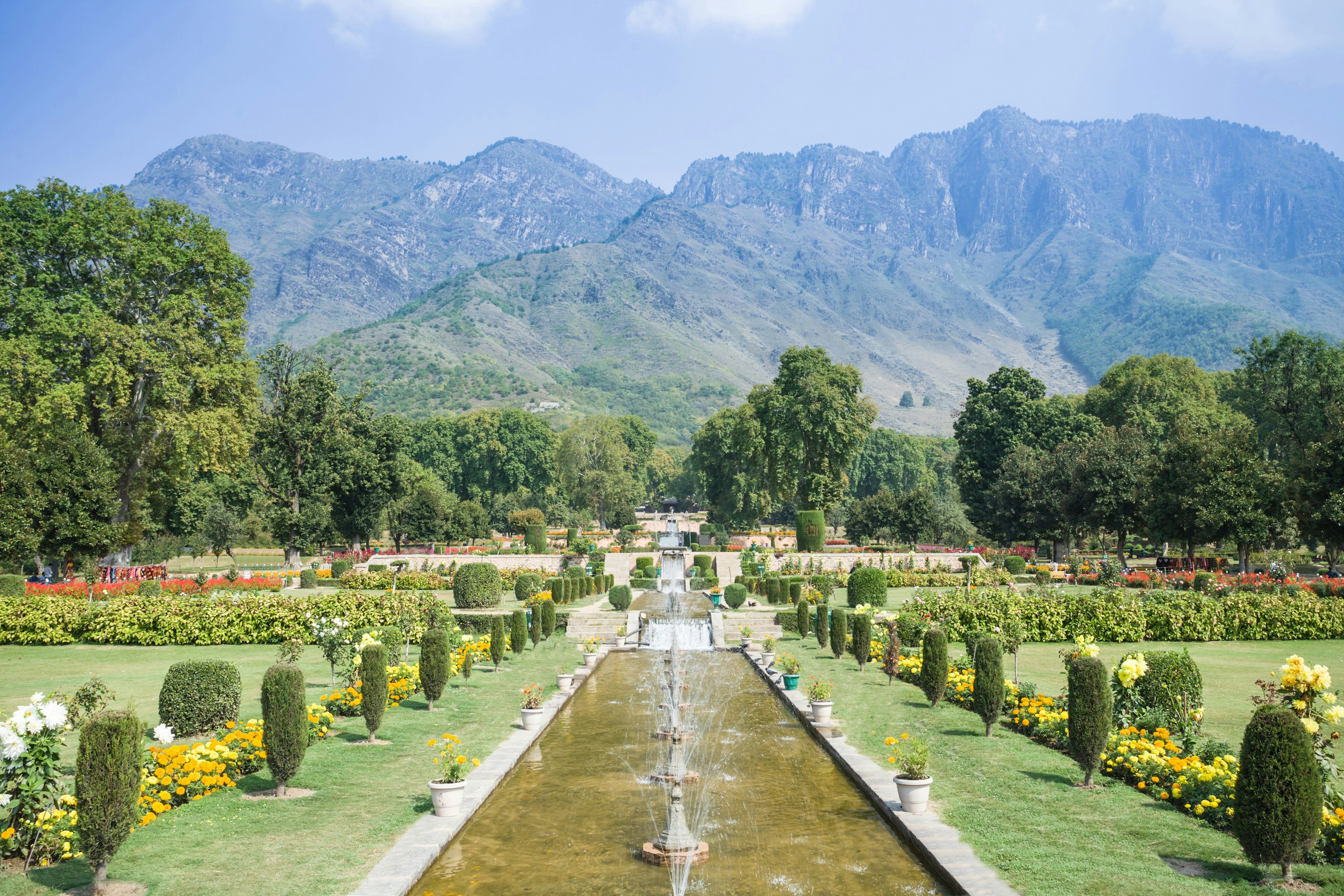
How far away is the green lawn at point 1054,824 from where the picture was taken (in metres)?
6.96

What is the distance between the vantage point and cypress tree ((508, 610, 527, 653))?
2147cm

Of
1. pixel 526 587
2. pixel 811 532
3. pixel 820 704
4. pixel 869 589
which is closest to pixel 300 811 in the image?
pixel 820 704

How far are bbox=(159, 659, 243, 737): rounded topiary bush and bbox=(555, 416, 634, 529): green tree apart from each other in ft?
203

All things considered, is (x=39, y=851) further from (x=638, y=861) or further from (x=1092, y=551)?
(x=1092, y=551)

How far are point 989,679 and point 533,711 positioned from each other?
22.9 feet

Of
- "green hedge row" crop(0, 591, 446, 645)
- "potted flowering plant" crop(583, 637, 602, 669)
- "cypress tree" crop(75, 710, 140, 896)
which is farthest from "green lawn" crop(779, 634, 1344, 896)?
"green hedge row" crop(0, 591, 446, 645)

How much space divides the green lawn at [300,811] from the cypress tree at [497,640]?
59.7 inches

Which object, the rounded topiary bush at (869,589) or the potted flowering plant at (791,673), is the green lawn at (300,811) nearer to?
the potted flowering plant at (791,673)

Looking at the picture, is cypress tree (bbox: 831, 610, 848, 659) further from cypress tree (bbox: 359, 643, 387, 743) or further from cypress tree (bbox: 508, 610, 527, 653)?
cypress tree (bbox: 359, 643, 387, 743)

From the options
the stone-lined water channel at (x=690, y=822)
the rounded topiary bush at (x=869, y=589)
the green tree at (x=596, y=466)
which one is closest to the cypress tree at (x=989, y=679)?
the stone-lined water channel at (x=690, y=822)

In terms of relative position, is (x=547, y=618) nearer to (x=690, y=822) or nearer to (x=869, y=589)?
(x=869, y=589)

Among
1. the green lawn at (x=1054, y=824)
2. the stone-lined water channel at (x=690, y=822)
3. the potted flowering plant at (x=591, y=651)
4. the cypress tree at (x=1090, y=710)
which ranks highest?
the cypress tree at (x=1090, y=710)

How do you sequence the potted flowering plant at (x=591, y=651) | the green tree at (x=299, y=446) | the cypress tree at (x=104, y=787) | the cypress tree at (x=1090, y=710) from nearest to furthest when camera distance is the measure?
the cypress tree at (x=104, y=787) < the cypress tree at (x=1090, y=710) < the potted flowering plant at (x=591, y=651) < the green tree at (x=299, y=446)

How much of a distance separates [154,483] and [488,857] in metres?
35.6
